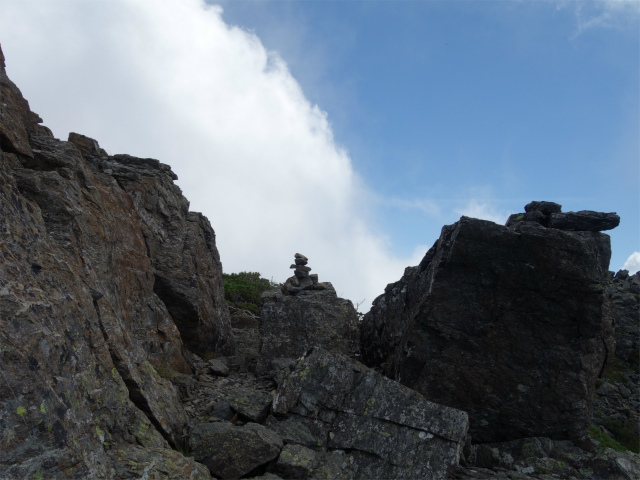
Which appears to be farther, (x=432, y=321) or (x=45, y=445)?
(x=432, y=321)

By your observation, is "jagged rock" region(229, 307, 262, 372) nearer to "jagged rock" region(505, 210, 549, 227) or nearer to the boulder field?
the boulder field

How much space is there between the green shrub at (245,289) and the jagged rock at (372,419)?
1684cm

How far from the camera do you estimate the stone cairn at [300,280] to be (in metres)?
19.5

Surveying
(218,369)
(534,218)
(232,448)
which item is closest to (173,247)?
(218,369)

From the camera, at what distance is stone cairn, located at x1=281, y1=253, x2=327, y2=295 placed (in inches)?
768

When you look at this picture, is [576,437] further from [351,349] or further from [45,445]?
[45,445]

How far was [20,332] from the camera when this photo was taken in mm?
7051

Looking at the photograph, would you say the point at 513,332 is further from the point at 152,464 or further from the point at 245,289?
the point at 245,289

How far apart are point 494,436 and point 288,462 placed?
27.6 ft

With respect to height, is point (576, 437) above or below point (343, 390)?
above

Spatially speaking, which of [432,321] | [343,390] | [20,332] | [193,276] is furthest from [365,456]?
[193,276]

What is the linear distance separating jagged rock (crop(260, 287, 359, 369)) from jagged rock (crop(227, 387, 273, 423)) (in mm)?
3600

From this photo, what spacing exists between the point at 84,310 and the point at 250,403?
525 centimetres

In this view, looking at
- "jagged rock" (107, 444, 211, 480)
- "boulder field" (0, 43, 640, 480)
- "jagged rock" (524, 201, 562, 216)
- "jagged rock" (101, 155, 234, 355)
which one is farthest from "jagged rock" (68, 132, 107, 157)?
"jagged rock" (524, 201, 562, 216)
